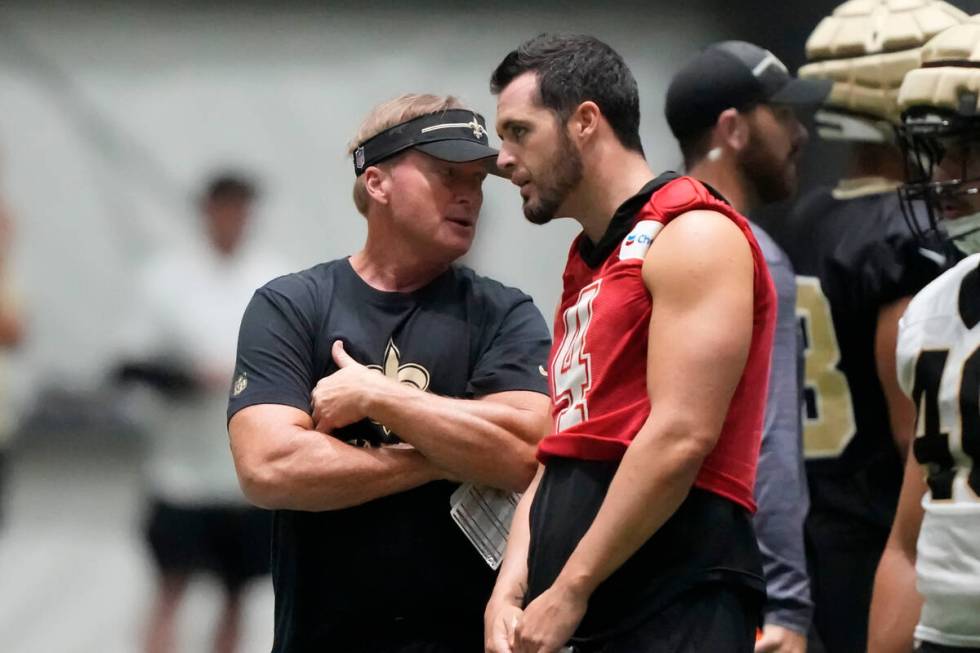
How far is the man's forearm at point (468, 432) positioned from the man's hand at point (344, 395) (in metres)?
0.02

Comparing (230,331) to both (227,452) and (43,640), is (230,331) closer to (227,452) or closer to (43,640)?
(227,452)

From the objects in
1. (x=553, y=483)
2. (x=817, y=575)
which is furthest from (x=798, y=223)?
(x=553, y=483)

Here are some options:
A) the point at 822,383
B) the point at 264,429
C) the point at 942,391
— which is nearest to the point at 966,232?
the point at 942,391

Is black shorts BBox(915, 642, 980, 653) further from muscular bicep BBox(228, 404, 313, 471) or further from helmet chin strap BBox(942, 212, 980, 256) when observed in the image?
muscular bicep BBox(228, 404, 313, 471)

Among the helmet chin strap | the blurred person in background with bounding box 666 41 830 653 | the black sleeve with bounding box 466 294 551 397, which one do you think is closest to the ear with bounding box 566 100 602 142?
the black sleeve with bounding box 466 294 551 397

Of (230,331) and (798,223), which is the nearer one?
(798,223)

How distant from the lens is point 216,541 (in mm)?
4926

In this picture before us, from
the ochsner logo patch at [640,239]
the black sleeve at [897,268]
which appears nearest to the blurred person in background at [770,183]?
the black sleeve at [897,268]

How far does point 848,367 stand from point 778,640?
2.56ft

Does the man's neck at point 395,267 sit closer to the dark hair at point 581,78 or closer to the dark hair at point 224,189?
the dark hair at point 581,78

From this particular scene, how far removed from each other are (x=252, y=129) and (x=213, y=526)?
50.0 inches

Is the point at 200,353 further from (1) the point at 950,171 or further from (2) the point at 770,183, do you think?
(1) the point at 950,171

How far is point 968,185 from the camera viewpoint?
8.17 ft

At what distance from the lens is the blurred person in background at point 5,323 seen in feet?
16.3
